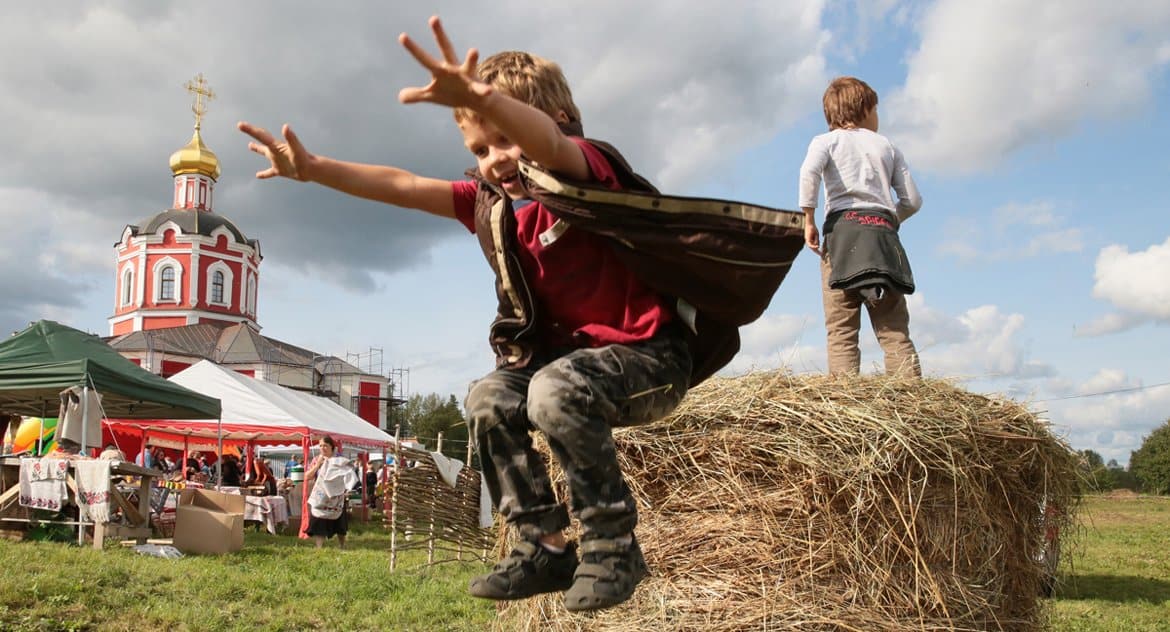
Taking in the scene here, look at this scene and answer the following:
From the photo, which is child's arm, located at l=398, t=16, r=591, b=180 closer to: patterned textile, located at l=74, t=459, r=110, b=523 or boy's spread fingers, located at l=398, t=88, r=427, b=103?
boy's spread fingers, located at l=398, t=88, r=427, b=103

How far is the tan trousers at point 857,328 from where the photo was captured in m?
5.38

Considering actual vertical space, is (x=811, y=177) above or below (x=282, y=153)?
above

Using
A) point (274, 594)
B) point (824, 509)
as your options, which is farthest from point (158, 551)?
point (824, 509)

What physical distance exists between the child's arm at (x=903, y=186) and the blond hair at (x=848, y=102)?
1.08 ft

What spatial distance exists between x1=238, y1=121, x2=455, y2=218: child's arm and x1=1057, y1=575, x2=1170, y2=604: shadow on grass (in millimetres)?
7780

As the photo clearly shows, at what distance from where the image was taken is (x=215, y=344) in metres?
55.2

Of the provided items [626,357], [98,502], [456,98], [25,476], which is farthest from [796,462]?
[25,476]

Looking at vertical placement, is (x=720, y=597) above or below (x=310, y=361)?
below

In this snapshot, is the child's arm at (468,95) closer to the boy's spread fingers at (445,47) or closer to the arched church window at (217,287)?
the boy's spread fingers at (445,47)

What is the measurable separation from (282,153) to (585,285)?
1.05 metres

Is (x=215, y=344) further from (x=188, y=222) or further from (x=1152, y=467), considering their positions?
(x=1152, y=467)

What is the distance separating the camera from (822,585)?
14.9 ft

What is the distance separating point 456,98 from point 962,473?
3.75 metres

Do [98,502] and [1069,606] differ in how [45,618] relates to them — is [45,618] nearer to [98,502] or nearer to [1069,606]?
[98,502]
